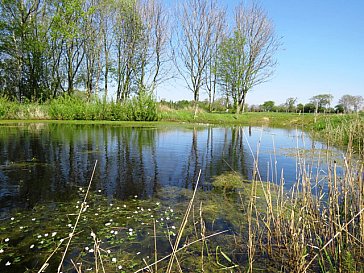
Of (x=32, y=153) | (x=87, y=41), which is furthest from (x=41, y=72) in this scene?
(x=32, y=153)

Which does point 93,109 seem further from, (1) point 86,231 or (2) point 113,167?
(1) point 86,231

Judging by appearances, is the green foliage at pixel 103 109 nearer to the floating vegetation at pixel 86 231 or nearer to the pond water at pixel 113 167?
the pond water at pixel 113 167

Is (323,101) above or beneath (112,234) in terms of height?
above

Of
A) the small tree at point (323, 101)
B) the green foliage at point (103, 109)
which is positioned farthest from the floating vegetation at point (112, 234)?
the green foliage at point (103, 109)

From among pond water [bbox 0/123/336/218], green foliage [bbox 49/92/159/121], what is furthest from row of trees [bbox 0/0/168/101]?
pond water [bbox 0/123/336/218]

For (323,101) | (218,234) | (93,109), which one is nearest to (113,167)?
(218,234)

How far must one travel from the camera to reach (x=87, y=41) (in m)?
27.0

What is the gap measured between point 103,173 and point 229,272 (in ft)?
13.8

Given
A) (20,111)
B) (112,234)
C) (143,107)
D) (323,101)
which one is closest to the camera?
(112,234)

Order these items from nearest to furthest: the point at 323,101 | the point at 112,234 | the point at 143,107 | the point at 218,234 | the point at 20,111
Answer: the point at 112,234 → the point at 218,234 → the point at 323,101 → the point at 20,111 → the point at 143,107

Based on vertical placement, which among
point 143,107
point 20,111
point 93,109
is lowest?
point 20,111

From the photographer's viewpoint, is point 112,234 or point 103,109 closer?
point 112,234

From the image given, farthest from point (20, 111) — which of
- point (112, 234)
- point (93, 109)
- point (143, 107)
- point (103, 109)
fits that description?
point (112, 234)

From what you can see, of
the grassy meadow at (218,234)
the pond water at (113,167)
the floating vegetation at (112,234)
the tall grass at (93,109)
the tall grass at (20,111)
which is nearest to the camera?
the grassy meadow at (218,234)
